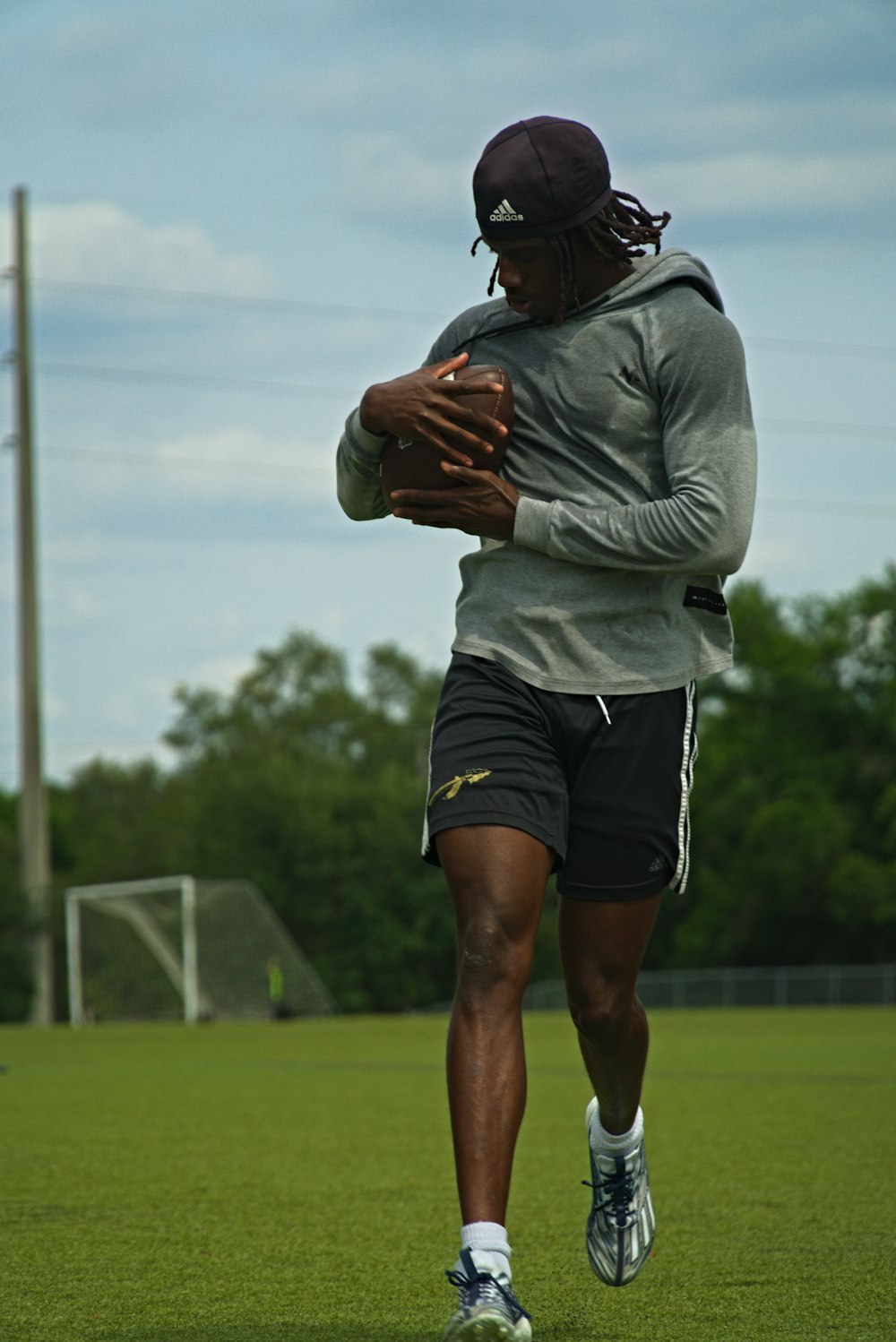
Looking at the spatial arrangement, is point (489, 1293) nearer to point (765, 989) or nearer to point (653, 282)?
point (653, 282)

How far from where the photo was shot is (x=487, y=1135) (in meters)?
3.39

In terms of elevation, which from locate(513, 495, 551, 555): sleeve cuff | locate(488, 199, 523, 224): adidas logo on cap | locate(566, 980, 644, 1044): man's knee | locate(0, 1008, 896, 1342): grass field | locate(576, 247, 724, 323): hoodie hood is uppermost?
locate(488, 199, 523, 224): adidas logo on cap

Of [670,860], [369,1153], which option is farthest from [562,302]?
[369,1153]

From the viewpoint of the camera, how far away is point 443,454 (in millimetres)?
3842

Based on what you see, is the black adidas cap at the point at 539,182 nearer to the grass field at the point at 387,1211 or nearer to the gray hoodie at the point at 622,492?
the gray hoodie at the point at 622,492

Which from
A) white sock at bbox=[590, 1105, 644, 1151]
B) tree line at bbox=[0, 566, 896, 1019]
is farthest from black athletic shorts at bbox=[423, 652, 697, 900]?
tree line at bbox=[0, 566, 896, 1019]

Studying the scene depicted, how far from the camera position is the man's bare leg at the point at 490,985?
3404 mm

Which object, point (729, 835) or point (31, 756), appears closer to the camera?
point (31, 756)

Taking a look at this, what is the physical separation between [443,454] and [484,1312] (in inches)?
67.7

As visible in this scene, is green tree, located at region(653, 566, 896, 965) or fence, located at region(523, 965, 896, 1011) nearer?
fence, located at region(523, 965, 896, 1011)

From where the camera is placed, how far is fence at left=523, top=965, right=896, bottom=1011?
42500 mm

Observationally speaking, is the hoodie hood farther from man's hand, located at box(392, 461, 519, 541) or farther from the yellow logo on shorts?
the yellow logo on shorts

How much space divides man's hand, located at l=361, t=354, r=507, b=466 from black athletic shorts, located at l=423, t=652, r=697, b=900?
464 millimetres

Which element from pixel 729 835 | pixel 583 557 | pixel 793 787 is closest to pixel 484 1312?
pixel 583 557
